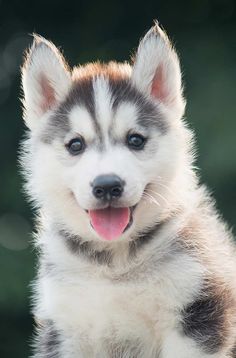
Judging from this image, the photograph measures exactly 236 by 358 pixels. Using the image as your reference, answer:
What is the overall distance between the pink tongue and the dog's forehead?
0.43 metres

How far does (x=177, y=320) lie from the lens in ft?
17.9

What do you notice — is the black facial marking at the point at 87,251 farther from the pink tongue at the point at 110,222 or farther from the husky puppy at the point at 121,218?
the pink tongue at the point at 110,222

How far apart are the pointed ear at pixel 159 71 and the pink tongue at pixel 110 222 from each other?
81 centimetres

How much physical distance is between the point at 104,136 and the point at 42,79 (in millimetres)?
610

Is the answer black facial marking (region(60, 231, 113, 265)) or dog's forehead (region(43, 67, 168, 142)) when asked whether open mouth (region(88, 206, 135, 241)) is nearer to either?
black facial marking (region(60, 231, 113, 265))

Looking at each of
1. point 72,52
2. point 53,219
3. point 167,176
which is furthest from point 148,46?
point 72,52

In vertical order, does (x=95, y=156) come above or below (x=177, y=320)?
above

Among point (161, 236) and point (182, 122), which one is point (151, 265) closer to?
point (161, 236)

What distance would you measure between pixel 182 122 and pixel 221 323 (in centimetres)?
123

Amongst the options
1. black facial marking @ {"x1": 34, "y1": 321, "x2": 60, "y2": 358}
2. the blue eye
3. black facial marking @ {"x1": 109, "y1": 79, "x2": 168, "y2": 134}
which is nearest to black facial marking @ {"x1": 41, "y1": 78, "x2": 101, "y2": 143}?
black facial marking @ {"x1": 109, "y1": 79, "x2": 168, "y2": 134}

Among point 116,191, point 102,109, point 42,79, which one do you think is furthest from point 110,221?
point 42,79

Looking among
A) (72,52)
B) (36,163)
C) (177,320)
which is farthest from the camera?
(72,52)

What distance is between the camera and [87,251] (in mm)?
5746

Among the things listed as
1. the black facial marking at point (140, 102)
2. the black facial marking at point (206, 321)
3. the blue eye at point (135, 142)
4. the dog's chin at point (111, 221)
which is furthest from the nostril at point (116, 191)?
the black facial marking at point (206, 321)
